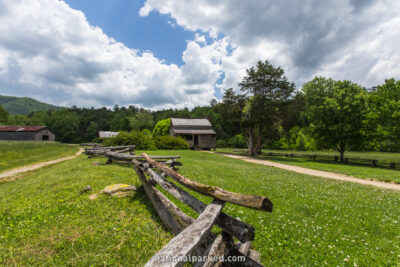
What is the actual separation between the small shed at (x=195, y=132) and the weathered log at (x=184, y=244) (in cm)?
3324

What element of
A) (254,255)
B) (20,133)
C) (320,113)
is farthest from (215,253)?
(20,133)

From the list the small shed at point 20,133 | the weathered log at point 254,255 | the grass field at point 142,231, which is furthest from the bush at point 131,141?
the small shed at point 20,133

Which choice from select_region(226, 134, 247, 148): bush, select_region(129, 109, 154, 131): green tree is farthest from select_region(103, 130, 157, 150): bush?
select_region(129, 109, 154, 131): green tree

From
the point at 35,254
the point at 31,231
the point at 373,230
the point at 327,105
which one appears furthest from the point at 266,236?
the point at 327,105

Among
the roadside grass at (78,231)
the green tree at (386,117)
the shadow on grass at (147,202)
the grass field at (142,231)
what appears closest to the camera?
the roadside grass at (78,231)

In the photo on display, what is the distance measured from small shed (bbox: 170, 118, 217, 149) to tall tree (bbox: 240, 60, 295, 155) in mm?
10742

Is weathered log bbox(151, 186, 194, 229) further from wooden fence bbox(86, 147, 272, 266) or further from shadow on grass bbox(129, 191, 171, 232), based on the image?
shadow on grass bbox(129, 191, 171, 232)

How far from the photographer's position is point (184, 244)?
1748 mm

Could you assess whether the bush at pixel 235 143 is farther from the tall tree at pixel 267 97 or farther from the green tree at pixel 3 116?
the green tree at pixel 3 116

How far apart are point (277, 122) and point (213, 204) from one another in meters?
28.0

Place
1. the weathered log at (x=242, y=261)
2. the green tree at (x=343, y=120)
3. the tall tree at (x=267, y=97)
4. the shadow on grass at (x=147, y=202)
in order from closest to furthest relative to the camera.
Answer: the weathered log at (x=242, y=261)
the shadow on grass at (x=147, y=202)
the green tree at (x=343, y=120)
the tall tree at (x=267, y=97)

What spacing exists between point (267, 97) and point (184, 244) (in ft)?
97.6

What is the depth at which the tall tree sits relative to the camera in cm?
2767

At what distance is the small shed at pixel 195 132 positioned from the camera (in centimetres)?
3694
